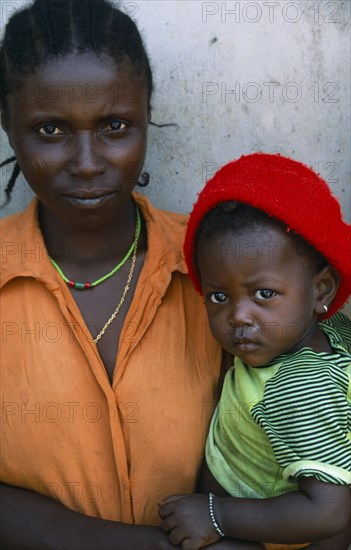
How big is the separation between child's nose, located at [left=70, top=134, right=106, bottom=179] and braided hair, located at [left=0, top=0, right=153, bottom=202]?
7.9 inches

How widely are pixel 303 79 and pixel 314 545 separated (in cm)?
135

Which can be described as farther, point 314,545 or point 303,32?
point 303,32

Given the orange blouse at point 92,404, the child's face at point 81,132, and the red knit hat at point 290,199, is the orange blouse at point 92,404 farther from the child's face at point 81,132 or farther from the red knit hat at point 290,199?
the red knit hat at point 290,199

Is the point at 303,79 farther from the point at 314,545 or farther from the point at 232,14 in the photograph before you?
the point at 314,545

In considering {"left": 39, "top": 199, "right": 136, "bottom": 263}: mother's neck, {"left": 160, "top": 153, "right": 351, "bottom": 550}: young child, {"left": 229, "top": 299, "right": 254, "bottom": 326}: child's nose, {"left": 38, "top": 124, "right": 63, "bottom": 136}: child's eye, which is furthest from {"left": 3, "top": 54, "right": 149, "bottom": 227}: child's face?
{"left": 229, "top": 299, "right": 254, "bottom": 326}: child's nose

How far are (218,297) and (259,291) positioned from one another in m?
0.11

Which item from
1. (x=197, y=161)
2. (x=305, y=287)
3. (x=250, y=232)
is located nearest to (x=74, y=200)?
(x=250, y=232)

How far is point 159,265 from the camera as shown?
213 centimetres

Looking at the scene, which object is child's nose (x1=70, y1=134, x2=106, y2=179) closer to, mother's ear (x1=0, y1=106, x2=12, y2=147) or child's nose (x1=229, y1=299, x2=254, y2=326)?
mother's ear (x1=0, y1=106, x2=12, y2=147)

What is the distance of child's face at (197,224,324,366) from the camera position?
179 centimetres

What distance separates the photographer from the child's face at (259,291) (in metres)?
1.79

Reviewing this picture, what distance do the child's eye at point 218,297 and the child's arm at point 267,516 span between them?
1.37ft

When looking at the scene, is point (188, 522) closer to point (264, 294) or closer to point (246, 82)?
point (264, 294)

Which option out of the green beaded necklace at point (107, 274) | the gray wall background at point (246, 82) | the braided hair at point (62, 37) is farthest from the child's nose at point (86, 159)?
the gray wall background at point (246, 82)
